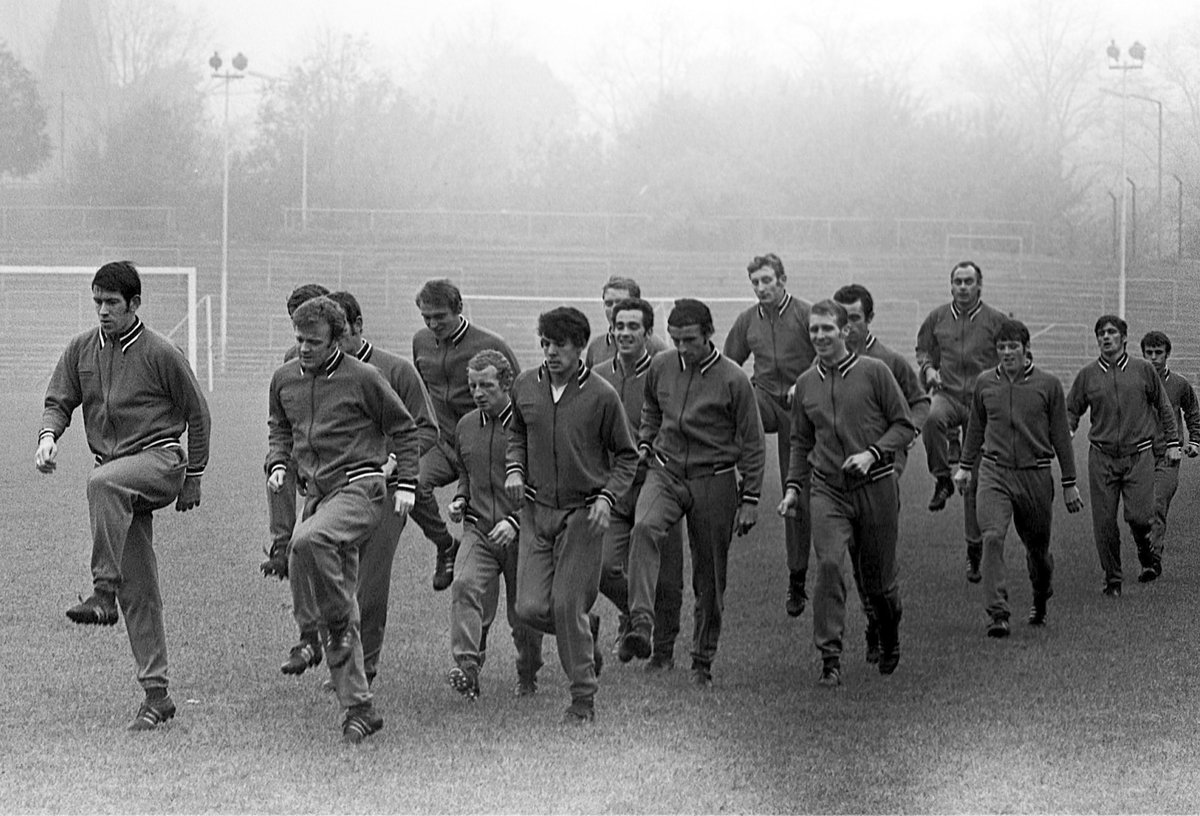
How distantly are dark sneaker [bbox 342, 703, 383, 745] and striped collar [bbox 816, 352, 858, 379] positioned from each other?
2251mm

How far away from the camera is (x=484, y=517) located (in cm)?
636

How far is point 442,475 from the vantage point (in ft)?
24.7

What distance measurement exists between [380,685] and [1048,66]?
17.3m

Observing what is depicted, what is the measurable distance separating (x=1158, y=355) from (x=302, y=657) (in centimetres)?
563

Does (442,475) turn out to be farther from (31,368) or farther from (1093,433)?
(31,368)

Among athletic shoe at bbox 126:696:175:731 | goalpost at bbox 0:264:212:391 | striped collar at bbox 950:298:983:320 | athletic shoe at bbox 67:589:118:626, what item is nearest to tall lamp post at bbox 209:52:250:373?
goalpost at bbox 0:264:212:391

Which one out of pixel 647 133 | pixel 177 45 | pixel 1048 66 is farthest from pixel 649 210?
pixel 177 45

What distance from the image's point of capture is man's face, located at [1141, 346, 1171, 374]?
9695 millimetres

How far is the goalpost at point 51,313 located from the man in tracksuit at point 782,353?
23.8 feet

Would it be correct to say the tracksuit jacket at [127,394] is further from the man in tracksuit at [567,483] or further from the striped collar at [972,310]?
the striped collar at [972,310]

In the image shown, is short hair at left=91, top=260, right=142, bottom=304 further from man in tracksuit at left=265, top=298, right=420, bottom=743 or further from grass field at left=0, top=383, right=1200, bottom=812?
grass field at left=0, top=383, right=1200, bottom=812

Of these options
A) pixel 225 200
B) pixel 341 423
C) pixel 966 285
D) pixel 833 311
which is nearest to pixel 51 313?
pixel 225 200

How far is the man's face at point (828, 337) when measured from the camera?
677 centimetres

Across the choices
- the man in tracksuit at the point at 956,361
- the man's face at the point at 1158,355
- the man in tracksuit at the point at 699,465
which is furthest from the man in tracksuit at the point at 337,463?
the man's face at the point at 1158,355
